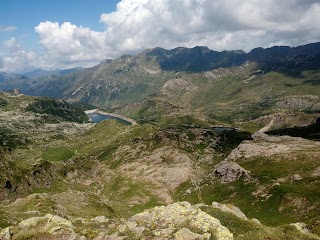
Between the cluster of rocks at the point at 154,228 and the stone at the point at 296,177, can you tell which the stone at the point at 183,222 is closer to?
the cluster of rocks at the point at 154,228

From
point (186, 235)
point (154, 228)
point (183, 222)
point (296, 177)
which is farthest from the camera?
point (296, 177)

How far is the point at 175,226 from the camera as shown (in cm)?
4416

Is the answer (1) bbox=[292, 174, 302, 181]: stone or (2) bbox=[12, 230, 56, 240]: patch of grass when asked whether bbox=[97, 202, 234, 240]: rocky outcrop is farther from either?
(1) bbox=[292, 174, 302, 181]: stone

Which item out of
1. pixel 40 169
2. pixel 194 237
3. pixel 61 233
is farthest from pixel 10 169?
pixel 194 237

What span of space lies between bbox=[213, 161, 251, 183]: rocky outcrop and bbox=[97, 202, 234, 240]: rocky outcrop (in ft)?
401

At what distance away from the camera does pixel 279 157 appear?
17625 cm

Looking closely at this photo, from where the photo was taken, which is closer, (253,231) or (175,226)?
(175,226)

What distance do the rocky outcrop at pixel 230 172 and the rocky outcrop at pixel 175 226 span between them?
12235 cm

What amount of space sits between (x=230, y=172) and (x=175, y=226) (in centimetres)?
13285

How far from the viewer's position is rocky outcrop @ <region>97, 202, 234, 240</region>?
41.3 m

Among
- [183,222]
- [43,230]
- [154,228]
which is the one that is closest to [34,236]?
[43,230]

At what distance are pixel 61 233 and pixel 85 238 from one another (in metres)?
3.74

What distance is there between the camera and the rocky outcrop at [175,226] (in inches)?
1626

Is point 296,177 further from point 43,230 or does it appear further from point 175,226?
point 43,230
